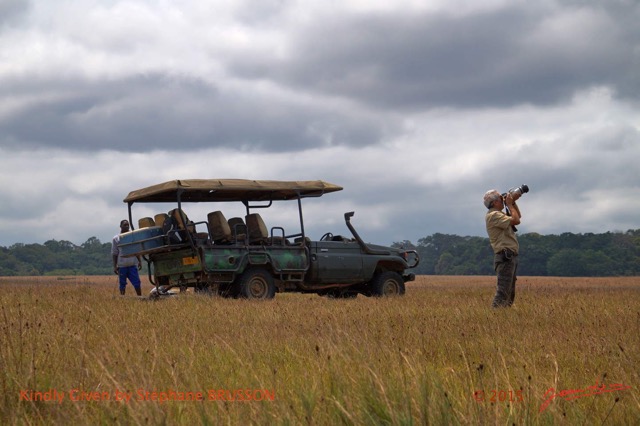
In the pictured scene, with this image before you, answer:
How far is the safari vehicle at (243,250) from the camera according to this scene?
16.0 metres

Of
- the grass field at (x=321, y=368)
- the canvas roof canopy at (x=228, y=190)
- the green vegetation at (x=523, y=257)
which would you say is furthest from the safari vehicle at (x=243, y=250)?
the green vegetation at (x=523, y=257)

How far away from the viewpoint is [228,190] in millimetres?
16188

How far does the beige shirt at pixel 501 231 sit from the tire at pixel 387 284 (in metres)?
5.64

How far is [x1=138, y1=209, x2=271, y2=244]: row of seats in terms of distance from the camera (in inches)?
637

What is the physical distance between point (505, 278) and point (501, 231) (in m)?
0.76

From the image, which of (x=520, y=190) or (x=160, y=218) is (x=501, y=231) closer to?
(x=520, y=190)

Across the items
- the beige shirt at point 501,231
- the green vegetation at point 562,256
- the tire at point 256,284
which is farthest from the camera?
the green vegetation at point 562,256

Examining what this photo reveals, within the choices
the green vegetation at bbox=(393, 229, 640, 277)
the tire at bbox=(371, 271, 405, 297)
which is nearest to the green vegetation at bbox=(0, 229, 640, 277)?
the green vegetation at bbox=(393, 229, 640, 277)

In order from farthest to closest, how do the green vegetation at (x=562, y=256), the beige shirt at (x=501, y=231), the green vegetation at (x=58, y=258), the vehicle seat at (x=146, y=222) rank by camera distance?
the green vegetation at (x=58, y=258), the green vegetation at (x=562, y=256), the vehicle seat at (x=146, y=222), the beige shirt at (x=501, y=231)

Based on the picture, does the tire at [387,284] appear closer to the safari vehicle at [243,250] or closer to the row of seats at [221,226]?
the safari vehicle at [243,250]

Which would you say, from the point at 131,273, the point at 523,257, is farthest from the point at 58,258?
the point at 131,273

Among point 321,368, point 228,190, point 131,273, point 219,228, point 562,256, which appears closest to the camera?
point 321,368

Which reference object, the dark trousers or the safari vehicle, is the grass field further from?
the safari vehicle

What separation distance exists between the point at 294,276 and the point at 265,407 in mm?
12429
